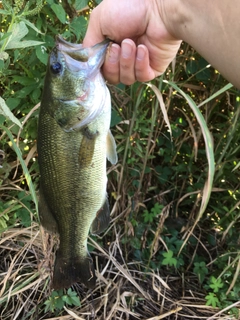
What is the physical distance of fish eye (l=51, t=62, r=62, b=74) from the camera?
127 cm

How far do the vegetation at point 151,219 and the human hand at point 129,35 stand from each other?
1.07 feet

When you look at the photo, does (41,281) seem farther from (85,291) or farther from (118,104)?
(118,104)

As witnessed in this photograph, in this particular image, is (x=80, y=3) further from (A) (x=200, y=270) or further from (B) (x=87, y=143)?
(A) (x=200, y=270)

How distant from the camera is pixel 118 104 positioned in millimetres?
1913

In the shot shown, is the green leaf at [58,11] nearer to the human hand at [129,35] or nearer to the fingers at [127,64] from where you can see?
the human hand at [129,35]

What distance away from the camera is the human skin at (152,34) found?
1061 mm

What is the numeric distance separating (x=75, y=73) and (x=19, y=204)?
93 centimetres

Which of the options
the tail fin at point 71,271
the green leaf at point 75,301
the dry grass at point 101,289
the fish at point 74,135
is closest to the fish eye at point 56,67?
the fish at point 74,135

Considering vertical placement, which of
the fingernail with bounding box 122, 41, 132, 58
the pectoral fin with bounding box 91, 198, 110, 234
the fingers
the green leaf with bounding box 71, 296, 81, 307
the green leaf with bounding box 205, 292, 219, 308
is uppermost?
the fingernail with bounding box 122, 41, 132, 58

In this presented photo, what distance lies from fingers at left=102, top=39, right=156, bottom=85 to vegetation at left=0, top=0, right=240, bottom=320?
1.01 feet

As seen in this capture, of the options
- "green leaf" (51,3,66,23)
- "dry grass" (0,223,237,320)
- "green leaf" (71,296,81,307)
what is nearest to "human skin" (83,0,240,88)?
"green leaf" (51,3,66,23)

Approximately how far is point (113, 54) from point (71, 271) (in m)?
0.89

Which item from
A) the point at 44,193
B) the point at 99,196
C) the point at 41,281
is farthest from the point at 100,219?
the point at 41,281

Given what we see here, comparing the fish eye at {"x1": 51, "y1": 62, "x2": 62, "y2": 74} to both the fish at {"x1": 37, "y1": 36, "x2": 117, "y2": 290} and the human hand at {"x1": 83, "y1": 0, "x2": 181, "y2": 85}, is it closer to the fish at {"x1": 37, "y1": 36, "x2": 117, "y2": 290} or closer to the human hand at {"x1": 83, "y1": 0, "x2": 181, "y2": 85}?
the fish at {"x1": 37, "y1": 36, "x2": 117, "y2": 290}
